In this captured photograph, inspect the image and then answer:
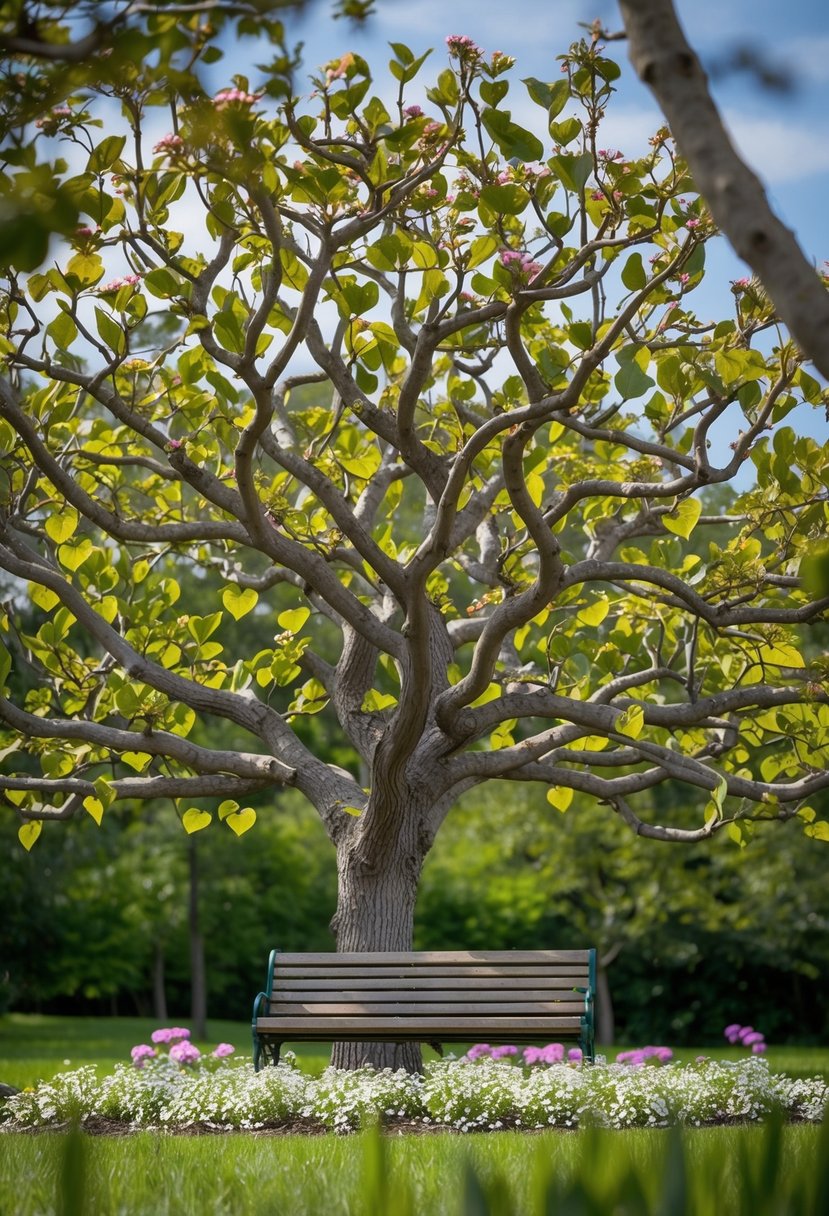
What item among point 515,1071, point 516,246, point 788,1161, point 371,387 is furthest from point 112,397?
point 788,1161

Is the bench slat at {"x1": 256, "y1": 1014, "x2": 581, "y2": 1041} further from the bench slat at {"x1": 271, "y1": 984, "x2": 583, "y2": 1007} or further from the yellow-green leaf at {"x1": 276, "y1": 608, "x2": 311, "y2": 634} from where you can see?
the yellow-green leaf at {"x1": 276, "y1": 608, "x2": 311, "y2": 634}

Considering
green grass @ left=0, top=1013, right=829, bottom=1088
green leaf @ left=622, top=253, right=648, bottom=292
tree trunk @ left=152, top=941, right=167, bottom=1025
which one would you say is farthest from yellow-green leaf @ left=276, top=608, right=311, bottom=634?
tree trunk @ left=152, top=941, right=167, bottom=1025

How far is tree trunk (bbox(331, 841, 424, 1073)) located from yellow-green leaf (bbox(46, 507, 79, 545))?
2.21 meters

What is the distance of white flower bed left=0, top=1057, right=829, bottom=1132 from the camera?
5.52 m

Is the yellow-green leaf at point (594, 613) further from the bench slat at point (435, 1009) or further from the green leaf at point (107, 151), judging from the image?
the green leaf at point (107, 151)

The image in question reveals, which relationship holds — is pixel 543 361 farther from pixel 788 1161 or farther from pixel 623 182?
pixel 788 1161

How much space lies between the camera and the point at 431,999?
6.44m

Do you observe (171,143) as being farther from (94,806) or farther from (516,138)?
(94,806)

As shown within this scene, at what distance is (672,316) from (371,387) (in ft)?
4.78

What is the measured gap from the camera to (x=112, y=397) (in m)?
5.63

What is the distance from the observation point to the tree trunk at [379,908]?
6.68m

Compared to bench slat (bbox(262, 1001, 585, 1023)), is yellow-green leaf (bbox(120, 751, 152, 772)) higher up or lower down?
higher up

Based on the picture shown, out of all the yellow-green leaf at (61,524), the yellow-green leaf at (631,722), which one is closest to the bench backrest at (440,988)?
the yellow-green leaf at (631,722)

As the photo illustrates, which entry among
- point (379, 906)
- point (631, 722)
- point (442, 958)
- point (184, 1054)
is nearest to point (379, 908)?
point (379, 906)
